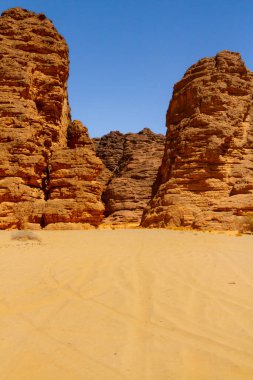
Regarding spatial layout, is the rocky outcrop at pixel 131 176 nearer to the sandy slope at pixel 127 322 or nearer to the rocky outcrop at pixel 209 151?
the rocky outcrop at pixel 209 151

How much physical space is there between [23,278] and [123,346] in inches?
95.4

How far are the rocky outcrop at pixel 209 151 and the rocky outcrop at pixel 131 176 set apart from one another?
13.8 m

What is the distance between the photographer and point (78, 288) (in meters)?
3.85

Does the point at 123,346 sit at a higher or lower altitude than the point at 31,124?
lower

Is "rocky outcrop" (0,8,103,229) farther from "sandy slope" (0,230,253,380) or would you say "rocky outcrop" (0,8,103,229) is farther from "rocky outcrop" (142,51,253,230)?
"sandy slope" (0,230,253,380)

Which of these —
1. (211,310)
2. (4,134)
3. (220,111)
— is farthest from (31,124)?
(211,310)

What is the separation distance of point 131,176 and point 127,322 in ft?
134

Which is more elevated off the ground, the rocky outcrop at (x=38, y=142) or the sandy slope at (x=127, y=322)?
the rocky outcrop at (x=38, y=142)

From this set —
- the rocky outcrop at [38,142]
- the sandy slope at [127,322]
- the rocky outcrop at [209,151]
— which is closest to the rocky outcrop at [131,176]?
the rocky outcrop at [209,151]

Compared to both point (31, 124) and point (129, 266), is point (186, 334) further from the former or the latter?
point (31, 124)

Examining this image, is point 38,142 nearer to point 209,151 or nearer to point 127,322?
point 209,151

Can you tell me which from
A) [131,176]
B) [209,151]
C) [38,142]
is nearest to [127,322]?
[38,142]

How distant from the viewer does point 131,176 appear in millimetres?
43562

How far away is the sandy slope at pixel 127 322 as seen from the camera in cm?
203
